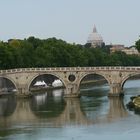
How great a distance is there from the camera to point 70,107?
83312mm

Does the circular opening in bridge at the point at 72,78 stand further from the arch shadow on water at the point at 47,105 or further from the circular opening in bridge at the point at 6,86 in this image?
the circular opening in bridge at the point at 6,86

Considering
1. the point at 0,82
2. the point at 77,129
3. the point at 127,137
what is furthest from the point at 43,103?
the point at 127,137

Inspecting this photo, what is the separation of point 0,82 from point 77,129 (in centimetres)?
4123

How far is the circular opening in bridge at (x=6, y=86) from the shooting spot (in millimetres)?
103137

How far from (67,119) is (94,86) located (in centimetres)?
5233

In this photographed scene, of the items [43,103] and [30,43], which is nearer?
[43,103]

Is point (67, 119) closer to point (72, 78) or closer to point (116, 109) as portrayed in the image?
point (116, 109)

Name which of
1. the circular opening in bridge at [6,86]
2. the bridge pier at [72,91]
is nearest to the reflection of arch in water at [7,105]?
the circular opening in bridge at [6,86]

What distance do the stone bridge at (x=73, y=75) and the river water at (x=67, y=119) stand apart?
1972 millimetres

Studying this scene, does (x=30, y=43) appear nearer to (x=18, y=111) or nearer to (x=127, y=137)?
(x=18, y=111)

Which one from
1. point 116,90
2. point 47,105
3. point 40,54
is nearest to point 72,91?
point 116,90

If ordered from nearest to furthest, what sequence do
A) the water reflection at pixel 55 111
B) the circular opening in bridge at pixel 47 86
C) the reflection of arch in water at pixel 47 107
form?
the water reflection at pixel 55 111
the reflection of arch in water at pixel 47 107
the circular opening in bridge at pixel 47 86

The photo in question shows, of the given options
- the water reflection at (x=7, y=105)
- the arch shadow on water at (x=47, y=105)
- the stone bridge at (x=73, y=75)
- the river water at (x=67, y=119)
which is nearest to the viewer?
the river water at (x=67, y=119)

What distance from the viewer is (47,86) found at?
115875 millimetres
